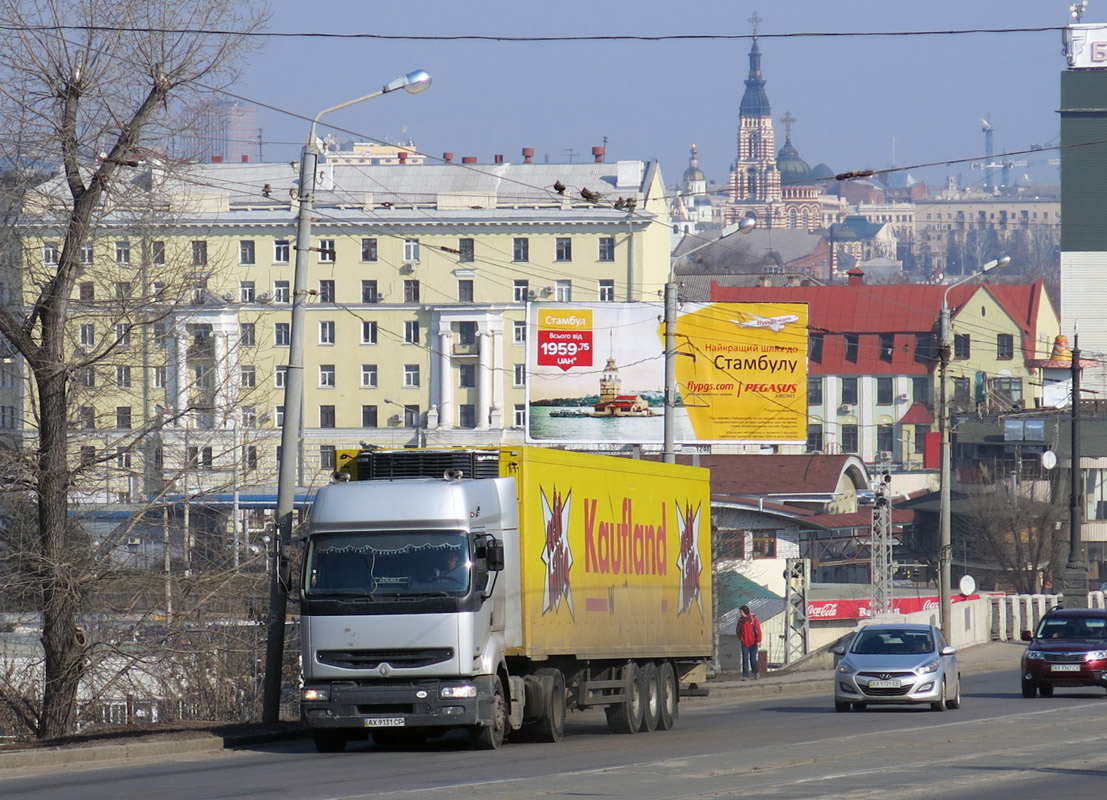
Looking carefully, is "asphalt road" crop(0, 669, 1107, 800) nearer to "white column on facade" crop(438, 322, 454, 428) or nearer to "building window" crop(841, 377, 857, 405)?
"white column on facade" crop(438, 322, 454, 428)

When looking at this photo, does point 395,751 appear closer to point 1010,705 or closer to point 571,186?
point 1010,705

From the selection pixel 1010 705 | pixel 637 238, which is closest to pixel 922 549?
pixel 637 238

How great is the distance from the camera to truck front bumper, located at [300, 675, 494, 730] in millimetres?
17875

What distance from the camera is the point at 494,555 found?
17953mm

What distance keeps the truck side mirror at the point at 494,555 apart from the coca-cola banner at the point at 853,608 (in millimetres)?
32862

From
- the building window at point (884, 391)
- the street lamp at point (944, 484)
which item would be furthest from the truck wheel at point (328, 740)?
the building window at point (884, 391)

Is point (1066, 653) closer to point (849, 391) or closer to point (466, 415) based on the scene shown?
point (466, 415)

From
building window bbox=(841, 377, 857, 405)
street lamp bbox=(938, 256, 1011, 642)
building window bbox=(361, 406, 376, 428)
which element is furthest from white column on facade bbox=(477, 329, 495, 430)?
street lamp bbox=(938, 256, 1011, 642)

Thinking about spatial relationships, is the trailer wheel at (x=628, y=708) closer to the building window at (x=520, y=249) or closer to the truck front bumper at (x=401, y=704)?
the truck front bumper at (x=401, y=704)

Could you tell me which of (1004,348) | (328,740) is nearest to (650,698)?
(328,740)

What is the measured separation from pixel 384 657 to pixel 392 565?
3.07 ft

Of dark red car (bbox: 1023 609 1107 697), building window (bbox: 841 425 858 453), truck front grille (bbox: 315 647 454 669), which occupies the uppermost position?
building window (bbox: 841 425 858 453)

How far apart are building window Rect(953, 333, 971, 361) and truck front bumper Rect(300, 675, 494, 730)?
9985cm

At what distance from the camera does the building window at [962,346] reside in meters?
114
